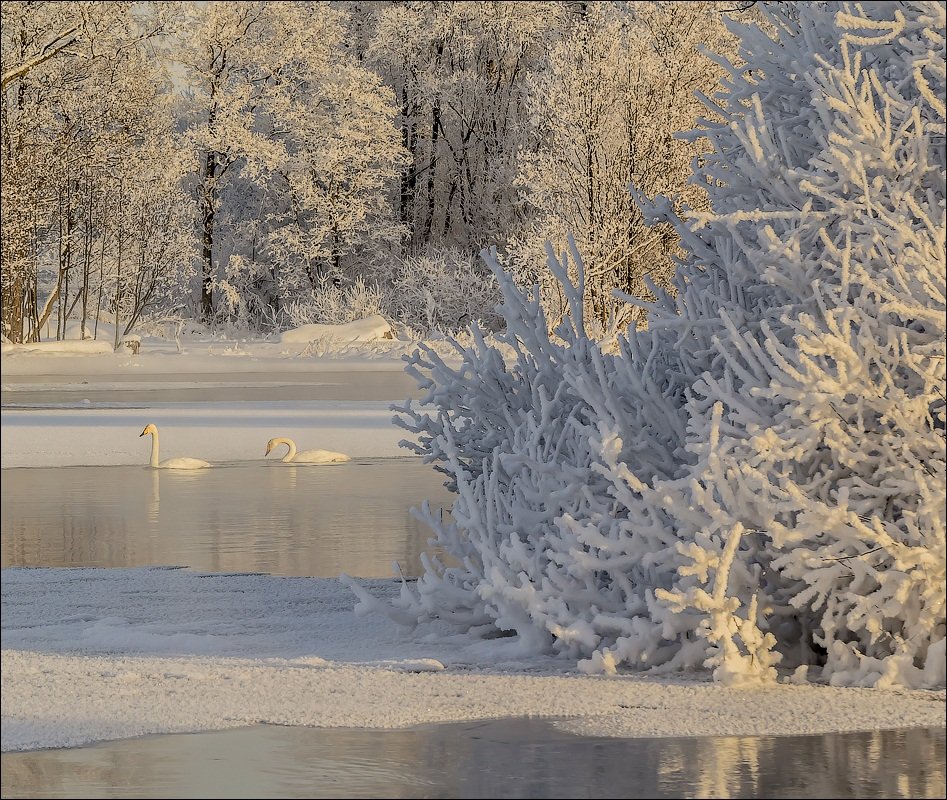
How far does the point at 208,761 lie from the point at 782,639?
3.44 metres

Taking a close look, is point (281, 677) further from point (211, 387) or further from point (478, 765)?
point (211, 387)

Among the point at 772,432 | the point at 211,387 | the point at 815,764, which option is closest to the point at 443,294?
the point at 211,387

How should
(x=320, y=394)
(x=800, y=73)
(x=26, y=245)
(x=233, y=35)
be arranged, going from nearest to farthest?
1. (x=800, y=73)
2. (x=320, y=394)
3. (x=26, y=245)
4. (x=233, y=35)

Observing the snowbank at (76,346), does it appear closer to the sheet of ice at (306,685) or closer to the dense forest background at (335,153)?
the dense forest background at (335,153)

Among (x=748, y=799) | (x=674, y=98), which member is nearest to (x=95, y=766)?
(x=748, y=799)

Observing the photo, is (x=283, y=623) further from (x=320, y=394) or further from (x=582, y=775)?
(x=320, y=394)

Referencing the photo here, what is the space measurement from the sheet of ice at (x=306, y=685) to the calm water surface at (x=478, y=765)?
196 millimetres

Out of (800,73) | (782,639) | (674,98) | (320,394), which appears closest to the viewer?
(782,639)

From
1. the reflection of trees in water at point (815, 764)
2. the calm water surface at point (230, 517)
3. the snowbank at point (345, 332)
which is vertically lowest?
the reflection of trees in water at point (815, 764)

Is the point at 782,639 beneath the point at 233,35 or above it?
beneath

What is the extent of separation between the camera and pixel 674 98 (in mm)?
43281

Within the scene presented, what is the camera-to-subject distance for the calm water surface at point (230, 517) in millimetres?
12133

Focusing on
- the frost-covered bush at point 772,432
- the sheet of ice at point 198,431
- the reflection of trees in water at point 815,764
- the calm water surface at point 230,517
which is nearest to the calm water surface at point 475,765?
the reflection of trees in water at point 815,764

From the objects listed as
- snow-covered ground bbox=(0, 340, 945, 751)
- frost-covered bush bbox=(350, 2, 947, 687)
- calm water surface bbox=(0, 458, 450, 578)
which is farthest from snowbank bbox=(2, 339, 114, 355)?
frost-covered bush bbox=(350, 2, 947, 687)
